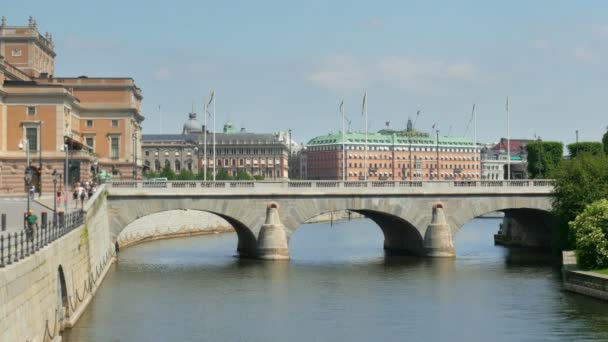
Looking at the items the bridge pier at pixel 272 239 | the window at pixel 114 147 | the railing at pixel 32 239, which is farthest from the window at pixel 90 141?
the railing at pixel 32 239

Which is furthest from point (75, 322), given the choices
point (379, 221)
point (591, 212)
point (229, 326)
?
point (379, 221)

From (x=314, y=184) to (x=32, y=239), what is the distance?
48182mm

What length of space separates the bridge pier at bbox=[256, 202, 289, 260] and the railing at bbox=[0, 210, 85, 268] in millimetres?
24042

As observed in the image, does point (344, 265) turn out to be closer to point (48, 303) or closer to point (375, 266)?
point (375, 266)

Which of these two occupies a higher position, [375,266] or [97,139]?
[97,139]

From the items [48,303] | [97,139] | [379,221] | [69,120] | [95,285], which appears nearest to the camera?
[48,303]

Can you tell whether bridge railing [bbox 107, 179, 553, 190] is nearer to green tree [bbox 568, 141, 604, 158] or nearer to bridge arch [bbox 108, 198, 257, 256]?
bridge arch [bbox 108, 198, 257, 256]

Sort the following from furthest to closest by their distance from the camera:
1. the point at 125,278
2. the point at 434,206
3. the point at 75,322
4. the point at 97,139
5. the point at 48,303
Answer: the point at 97,139 < the point at 434,206 < the point at 125,278 < the point at 75,322 < the point at 48,303

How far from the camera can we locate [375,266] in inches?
3201

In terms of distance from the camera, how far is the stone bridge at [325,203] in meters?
81.0

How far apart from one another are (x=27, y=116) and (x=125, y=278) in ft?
133

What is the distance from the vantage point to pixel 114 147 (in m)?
127

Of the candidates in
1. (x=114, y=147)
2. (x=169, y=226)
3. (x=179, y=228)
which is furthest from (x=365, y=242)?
(x=114, y=147)

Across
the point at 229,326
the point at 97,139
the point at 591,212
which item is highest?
the point at 97,139
